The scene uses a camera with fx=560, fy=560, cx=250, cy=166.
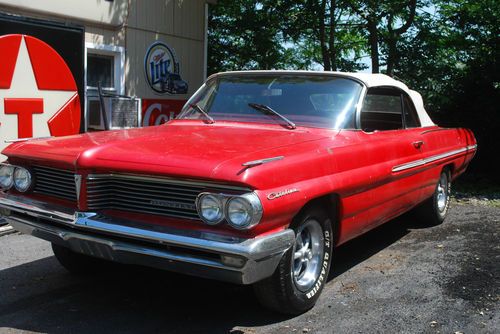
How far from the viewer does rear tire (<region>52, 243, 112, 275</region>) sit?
14.8 ft

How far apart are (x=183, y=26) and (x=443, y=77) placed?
485 cm

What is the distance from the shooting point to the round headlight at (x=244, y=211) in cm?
309

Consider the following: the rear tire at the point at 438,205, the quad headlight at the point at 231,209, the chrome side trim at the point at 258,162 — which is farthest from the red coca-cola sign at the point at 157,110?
the quad headlight at the point at 231,209

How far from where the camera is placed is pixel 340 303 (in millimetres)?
4043

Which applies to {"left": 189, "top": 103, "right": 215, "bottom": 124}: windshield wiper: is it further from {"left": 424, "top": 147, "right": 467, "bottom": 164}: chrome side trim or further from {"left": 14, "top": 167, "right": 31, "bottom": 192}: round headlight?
{"left": 424, "top": 147, "right": 467, "bottom": 164}: chrome side trim

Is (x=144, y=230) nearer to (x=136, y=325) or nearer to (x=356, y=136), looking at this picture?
(x=136, y=325)

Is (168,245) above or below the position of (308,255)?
above

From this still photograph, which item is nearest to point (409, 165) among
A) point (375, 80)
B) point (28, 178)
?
point (375, 80)

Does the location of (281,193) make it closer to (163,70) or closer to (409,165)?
(409,165)

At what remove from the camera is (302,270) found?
3.88 m

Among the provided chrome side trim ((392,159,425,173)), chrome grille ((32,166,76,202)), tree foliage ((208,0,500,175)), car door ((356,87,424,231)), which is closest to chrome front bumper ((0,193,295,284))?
chrome grille ((32,166,76,202))

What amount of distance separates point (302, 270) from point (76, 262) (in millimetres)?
1899

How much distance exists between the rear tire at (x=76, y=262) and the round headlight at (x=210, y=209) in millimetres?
1773

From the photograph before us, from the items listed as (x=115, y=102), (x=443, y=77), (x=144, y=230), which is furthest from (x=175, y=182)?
(x=443, y=77)
